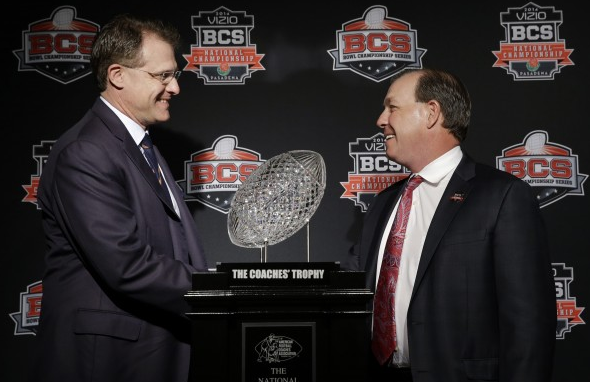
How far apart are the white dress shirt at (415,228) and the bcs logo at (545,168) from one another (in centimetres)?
83

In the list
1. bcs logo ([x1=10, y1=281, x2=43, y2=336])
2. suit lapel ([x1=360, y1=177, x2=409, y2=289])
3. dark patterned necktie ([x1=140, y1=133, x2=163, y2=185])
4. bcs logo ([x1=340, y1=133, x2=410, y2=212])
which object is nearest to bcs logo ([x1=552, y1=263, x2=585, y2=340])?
bcs logo ([x1=340, y1=133, x2=410, y2=212])

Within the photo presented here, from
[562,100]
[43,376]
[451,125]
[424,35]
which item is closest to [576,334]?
[562,100]

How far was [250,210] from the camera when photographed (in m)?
1.93

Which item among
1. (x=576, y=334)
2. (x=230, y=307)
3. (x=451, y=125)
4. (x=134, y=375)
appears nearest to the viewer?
(x=230, y=307)

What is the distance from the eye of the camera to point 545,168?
3121 mm

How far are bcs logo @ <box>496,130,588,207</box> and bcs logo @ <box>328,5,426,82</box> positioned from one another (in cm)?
61

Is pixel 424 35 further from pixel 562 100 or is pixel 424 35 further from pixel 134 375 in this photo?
pixel 134 375

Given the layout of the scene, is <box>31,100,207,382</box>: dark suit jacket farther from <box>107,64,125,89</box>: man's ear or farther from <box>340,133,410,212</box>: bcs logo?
<box>340,133,410,212</box>: bcs logo

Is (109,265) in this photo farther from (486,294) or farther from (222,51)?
(222,51)

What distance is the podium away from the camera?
1.60 metres

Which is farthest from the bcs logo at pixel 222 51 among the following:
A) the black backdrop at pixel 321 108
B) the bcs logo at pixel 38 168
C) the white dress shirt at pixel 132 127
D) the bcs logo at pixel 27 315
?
the bcs logo at pixel 27 315

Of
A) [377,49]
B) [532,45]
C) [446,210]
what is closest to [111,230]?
[446,210]

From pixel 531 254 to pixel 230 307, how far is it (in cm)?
98

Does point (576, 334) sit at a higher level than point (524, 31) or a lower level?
lower
